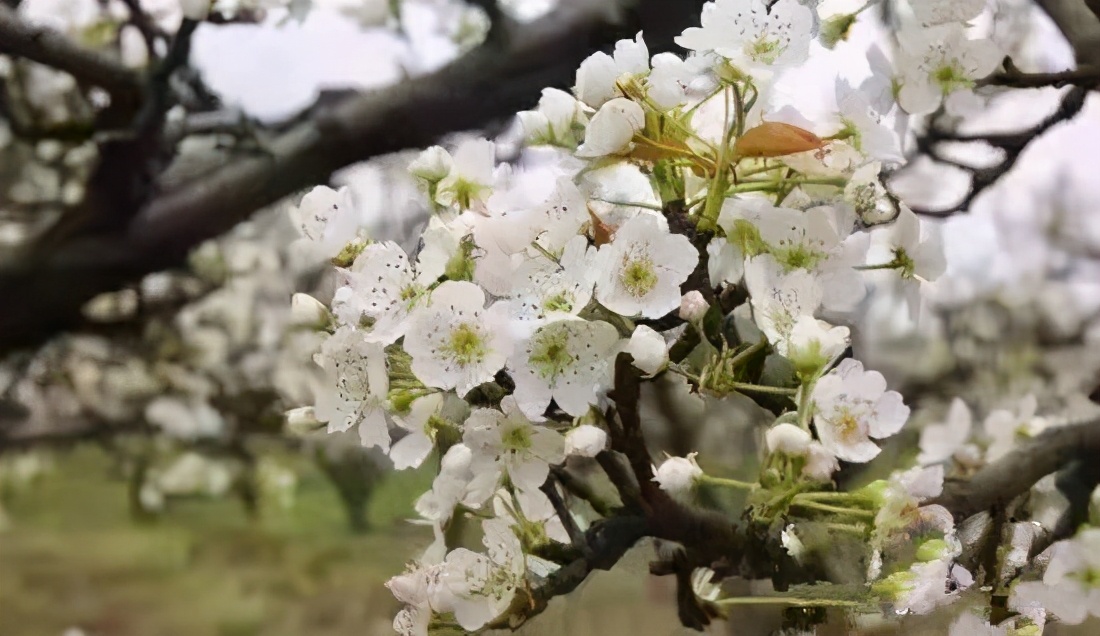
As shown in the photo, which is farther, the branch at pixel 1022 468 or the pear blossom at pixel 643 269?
the branch at pixel 1022 468

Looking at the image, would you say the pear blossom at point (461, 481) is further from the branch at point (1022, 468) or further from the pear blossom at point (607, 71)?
the branch at point (1022, 468)

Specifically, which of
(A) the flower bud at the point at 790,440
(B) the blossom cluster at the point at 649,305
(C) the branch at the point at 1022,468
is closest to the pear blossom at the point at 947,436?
(C) the branch at the point at 1022,468

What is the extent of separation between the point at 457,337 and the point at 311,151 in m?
0.35

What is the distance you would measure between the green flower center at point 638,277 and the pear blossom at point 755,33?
0.31ft

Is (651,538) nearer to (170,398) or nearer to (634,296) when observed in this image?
(634,296)

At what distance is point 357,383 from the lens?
1.06 feet

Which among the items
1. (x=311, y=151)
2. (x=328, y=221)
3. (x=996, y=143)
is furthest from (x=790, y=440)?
(x=311, y=151)

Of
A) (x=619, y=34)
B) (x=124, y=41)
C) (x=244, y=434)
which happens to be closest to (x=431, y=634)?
(x=244, y=434)

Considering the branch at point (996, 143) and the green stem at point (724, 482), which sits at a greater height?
the branch at point (996, 143)

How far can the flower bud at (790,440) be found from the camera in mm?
294

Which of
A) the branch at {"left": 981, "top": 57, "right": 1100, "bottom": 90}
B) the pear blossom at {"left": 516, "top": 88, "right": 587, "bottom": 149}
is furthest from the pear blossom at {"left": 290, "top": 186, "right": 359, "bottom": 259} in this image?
the branch at {"left": 981, "top": 57, "right": 1100, "bottom": 90}

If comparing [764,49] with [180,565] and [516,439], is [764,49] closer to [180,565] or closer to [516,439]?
[516,439]

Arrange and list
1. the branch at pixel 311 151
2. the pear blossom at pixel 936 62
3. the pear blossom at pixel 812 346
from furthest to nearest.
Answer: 1. the branch at pixel 311 151
2. the pear blossom at pixel 936 62
3. the pear blossom at pixel 812 346

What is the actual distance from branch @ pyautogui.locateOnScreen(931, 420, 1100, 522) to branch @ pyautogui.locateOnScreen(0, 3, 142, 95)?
681 mm
